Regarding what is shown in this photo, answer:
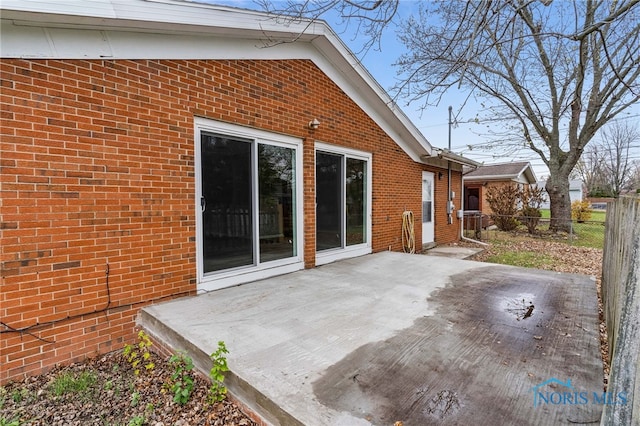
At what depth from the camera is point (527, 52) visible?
9.44 metres

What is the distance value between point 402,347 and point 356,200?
14.3 feet

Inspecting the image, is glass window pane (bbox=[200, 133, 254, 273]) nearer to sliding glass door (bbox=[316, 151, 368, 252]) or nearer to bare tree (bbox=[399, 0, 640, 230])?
sliding glass door (bbox=[316, 151, 368, 252])

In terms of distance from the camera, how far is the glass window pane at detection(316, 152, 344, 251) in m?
5.95

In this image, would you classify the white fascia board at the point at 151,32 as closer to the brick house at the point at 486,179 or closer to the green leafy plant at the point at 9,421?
the green leafy plant at the point at 9,421

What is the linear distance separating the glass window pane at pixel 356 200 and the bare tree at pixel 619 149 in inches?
1224

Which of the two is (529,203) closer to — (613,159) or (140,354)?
(140,354)

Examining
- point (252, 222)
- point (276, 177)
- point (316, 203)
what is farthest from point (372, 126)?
point (252, 222)

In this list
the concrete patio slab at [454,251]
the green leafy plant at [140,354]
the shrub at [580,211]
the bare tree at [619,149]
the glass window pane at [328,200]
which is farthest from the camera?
the bare tree at [619,149]

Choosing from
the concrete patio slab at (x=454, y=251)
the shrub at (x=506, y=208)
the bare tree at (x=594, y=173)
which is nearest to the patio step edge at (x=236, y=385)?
the concrete patio slab at (x=454, y=251)

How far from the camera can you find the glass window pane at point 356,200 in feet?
21.7

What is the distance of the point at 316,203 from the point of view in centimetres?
585

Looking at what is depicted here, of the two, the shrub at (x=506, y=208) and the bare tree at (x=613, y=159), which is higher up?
the bare tree at (x=613, y=159)

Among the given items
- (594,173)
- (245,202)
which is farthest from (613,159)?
(245,202)

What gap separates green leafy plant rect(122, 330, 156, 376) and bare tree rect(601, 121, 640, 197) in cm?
3588
